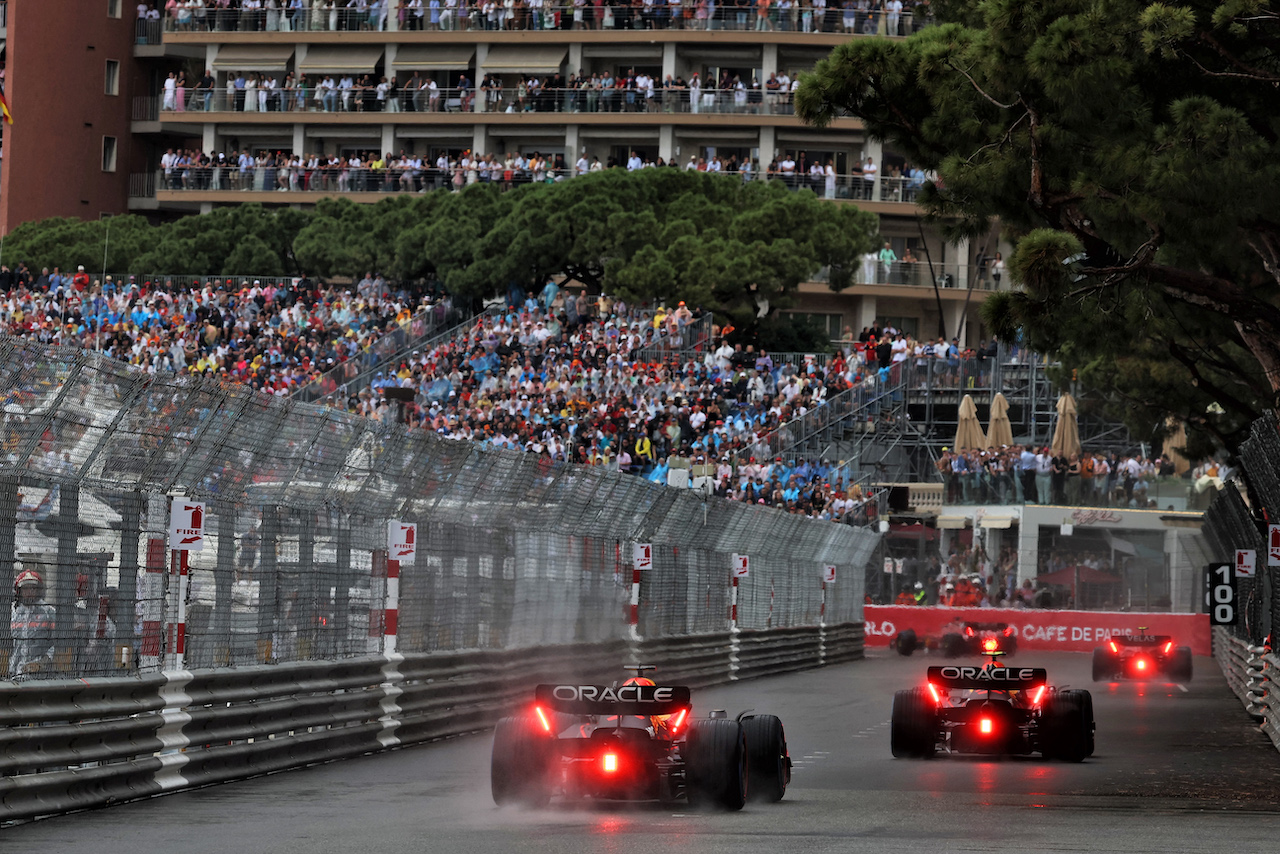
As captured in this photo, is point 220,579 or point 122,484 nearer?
point 122,484

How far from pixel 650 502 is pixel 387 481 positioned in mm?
8073

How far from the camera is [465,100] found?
261ft

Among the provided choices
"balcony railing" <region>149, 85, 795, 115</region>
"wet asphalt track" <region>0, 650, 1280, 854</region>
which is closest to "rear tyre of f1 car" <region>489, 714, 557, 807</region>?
"wet asphalt track" <region>0, 650, 1280, 854</region>

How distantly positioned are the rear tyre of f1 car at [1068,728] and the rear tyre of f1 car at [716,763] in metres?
5.48

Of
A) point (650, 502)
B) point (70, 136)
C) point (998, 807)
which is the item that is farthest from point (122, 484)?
point (70, 136)

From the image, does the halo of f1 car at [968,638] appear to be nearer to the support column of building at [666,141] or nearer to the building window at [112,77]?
the support column of building at [666,141]

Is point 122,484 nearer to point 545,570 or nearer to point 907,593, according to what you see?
point 545,570

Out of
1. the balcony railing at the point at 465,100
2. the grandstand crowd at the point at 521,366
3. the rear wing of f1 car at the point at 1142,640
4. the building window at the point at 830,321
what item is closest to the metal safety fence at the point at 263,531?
the rear wing of f1 car at the point at 1142,640

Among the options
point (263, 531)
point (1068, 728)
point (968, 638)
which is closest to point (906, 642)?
point (968, 638)

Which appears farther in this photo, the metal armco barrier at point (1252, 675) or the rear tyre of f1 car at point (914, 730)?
the metal armco barrier at point (1252, 675)

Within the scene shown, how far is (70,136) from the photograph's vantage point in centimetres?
8438

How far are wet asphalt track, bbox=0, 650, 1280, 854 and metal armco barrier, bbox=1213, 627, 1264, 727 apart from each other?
5.15 ft

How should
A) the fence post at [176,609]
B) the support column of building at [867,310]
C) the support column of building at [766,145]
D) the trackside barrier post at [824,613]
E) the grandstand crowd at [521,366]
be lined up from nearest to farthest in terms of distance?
the fence post at [176,609] < the trackside barrier post at [824,613] < the grandstand crowd at [521,366] < the support column of building at [867,310] < the support column of building at [766,145]

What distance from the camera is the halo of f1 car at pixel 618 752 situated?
12.4m
